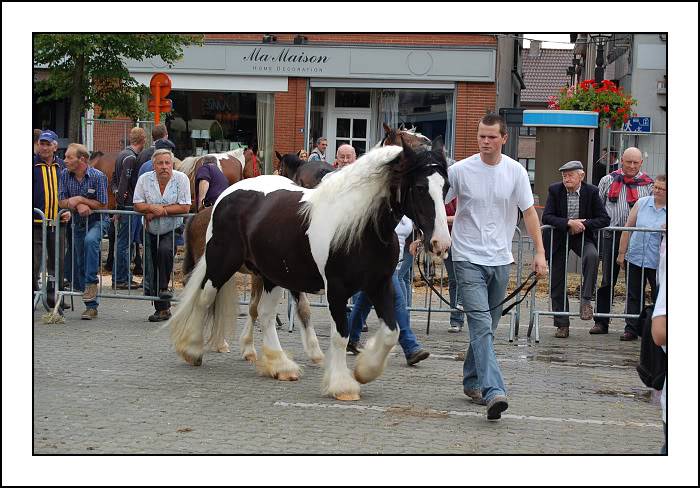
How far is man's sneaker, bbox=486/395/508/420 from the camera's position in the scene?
6875 millimetres

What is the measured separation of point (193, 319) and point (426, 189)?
2.84 metres

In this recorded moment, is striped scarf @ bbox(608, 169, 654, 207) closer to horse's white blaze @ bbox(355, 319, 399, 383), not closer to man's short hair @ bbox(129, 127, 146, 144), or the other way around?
horse's white blaze @ bbox(355, 319, 399, 383)

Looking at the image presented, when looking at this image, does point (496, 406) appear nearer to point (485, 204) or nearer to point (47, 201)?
point (485, 204)

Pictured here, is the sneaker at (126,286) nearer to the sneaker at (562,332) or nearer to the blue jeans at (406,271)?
the blue jeans at (406,271)

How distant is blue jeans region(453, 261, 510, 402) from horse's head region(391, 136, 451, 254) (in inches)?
19.5

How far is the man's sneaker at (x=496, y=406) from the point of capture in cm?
688

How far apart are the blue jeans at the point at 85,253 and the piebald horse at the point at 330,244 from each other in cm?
299

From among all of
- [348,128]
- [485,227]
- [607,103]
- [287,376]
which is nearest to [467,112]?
[348,128]

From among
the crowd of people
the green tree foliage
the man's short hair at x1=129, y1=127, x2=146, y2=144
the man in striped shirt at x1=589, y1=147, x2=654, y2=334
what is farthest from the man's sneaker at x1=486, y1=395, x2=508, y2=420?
the green tree foliage

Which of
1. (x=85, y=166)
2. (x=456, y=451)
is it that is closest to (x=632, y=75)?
(x=85, y=166)

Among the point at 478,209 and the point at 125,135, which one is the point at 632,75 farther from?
the point at 478,209

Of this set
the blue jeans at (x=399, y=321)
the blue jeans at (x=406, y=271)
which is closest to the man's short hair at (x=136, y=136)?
the blue jeans at (x=406, y=271)

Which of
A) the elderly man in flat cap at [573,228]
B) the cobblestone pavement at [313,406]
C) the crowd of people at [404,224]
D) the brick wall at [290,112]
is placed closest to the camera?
the cobblestone pavement at [313,406]

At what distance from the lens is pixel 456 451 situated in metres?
6.25
